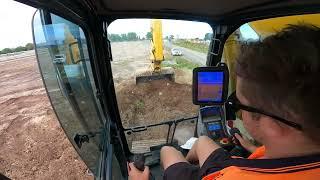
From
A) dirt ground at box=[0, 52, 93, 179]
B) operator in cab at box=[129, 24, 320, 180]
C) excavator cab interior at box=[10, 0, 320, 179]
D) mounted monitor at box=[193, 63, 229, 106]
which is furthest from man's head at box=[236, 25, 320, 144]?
dirt ground at box=[0, 52, 93, 179]

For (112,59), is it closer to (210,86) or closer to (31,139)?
(210,86)

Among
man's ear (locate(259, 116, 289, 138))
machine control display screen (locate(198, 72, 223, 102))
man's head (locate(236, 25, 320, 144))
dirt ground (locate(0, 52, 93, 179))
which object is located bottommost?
dirt ground (locate(0, 52, 93, 179))

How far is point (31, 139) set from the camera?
9844 millimetres

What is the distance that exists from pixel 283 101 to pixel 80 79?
190 cm

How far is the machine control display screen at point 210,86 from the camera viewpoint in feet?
7.09

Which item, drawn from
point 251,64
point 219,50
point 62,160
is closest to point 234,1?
point 219,50

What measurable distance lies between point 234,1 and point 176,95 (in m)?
8.36

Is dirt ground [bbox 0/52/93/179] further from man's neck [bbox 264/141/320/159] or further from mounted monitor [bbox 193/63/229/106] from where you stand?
man's neck [bbox 264/141/320/159]

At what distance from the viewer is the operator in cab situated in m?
0.91

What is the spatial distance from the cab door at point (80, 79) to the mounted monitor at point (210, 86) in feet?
2.13

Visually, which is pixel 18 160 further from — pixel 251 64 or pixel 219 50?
pixel 251 64

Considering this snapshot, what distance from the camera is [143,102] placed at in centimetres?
1102

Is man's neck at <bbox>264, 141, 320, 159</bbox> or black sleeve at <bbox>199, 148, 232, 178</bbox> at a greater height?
man's neck at <bbox>264, 141, 320, 159</bbox>

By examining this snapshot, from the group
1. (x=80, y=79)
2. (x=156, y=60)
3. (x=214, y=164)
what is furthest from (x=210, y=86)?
(x=156, y=60)
